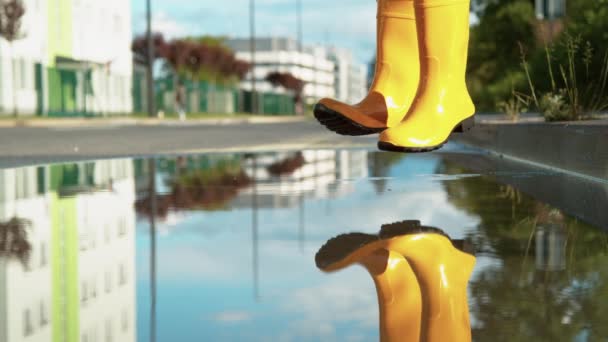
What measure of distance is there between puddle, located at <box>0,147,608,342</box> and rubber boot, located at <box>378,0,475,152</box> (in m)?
0.24

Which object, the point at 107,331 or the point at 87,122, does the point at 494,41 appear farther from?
the point at 107,331

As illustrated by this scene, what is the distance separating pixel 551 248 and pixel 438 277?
531mm

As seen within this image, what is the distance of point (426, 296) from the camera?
1997 mm

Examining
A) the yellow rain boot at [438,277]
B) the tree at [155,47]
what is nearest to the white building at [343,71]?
the tree at [155,47]

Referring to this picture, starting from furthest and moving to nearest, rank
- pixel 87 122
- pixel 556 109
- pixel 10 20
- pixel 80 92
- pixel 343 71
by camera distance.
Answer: pixel 343 71 < pixel 80 92 < pixel 10 20 < pixel 87 122 < pixel 556 109

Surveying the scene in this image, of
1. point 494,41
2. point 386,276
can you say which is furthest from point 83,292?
point 494,41

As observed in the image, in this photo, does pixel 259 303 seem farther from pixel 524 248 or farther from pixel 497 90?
pixel 497 90

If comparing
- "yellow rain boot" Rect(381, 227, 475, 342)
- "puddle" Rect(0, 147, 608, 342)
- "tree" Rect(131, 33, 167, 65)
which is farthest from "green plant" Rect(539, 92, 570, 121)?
"tree" Rect(131, 33, 167, 65)

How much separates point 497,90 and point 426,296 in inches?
Answer: 731

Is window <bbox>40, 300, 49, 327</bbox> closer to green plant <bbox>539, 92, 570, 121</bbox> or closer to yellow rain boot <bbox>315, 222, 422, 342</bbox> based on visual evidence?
yellow rain boot <bbox>315, 222, 422, 342</bbox>

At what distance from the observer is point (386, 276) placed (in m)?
2.21

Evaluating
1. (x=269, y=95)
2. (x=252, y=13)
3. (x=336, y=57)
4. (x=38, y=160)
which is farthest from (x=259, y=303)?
(x=336, y=57)

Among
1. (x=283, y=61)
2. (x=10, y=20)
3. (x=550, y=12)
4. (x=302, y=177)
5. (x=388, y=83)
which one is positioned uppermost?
(x=283, y=61)

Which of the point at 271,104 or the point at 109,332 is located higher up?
the point at 109,332
